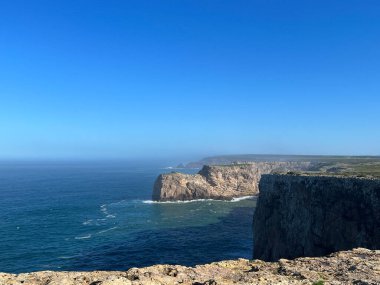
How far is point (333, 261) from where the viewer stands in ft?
69.6

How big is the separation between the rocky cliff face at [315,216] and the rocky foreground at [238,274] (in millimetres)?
24250

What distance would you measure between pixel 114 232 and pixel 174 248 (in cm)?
2071

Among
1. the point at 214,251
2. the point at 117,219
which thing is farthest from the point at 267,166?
the point at 214,251

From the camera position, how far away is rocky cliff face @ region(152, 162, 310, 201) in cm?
14062

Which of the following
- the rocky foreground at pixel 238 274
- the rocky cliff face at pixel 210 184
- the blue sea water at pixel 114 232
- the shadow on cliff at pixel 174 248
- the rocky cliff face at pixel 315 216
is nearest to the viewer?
the rocky foreground at pixel 238 274

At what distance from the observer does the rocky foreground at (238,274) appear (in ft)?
54.3

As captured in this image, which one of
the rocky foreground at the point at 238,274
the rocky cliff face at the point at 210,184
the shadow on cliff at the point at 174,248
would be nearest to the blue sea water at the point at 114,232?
the shadow on cliff at the point at 174,248

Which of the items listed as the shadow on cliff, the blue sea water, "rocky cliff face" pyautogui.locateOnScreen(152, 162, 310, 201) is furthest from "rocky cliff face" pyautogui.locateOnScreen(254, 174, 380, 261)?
"rocky cliff face" pyautogui.locateOnScreen(152, 162, 310, 201)

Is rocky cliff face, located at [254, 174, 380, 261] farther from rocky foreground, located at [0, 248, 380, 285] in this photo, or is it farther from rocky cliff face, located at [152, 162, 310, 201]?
rocky cliff face, located at [152, 162, 310, 201]

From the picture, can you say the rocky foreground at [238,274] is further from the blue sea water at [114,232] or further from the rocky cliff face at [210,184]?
the rocky cliff face at [210,184]

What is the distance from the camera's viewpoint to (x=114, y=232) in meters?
88.2

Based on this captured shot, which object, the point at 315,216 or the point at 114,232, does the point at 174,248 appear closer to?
the point at 114,232

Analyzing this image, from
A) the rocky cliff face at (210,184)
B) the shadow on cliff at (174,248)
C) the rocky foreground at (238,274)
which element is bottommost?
the shadow on cliff at (174,248)

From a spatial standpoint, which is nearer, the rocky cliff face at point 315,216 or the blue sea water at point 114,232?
the rocky cliff face at point 315,216
